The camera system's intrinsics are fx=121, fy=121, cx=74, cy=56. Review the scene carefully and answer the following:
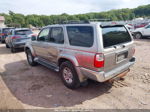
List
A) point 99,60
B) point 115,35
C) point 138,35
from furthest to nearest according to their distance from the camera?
point 138,35 → point 115,35 → point 99,60

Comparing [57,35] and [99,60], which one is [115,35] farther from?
[57,35]

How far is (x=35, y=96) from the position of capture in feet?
11.1

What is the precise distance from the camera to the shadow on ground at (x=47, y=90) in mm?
3143

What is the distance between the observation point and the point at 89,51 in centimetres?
280

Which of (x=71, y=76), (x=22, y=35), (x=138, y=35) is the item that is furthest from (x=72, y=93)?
(x=138, y=35)

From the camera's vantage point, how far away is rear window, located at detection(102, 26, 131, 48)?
2.90m

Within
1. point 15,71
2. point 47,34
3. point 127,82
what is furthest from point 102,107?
point 15,71

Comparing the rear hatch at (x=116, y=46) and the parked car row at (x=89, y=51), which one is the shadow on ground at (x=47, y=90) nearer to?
the parked car row at (x=89, y=51)

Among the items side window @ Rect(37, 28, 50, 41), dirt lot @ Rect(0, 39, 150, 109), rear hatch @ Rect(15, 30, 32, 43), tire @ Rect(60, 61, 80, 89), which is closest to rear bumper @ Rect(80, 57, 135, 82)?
tire @ Rect(60, 61, 80, 89)

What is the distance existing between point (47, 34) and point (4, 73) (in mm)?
2647

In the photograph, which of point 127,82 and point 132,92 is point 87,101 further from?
point 127,82

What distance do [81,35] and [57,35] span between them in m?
1.08

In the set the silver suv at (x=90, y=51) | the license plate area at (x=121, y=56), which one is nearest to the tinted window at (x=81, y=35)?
the silver suv at (x=90, y=51)

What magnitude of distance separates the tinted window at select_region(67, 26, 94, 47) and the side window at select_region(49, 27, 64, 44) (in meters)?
0.32
